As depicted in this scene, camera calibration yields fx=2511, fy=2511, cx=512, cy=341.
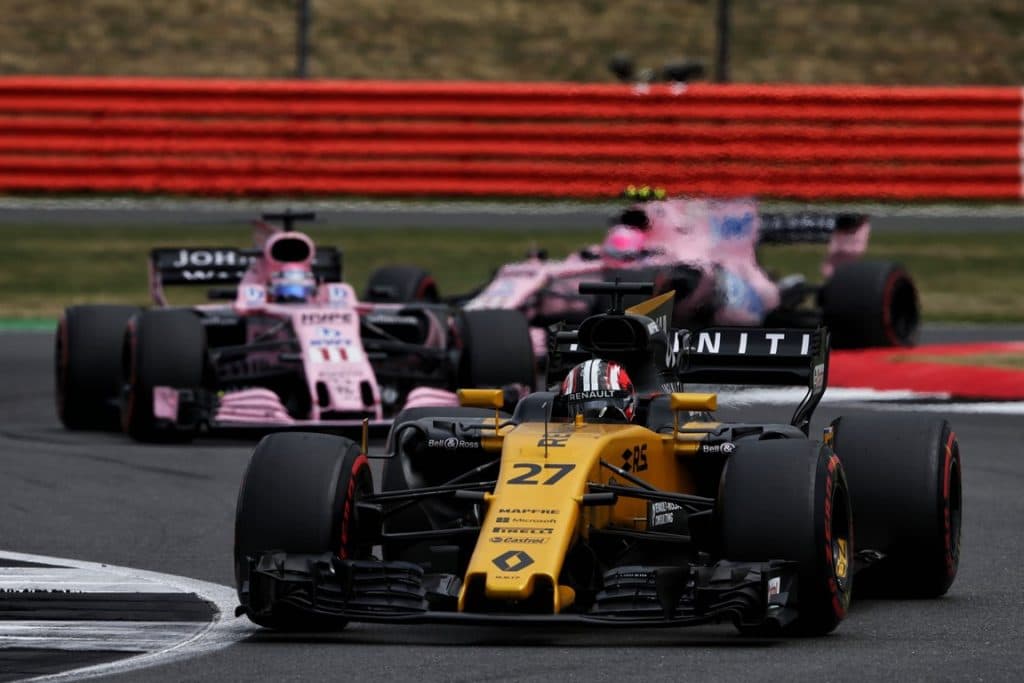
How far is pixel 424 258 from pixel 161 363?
1322 cm

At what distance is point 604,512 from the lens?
9.18 m

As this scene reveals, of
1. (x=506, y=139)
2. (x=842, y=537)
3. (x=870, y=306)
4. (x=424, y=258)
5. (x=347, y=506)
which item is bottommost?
(x=424, y=258)

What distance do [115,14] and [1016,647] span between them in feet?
120

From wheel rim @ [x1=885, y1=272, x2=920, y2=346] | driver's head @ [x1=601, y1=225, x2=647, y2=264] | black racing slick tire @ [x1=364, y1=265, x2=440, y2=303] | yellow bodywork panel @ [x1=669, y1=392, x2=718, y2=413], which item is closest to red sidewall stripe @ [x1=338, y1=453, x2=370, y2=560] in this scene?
yellow bodywork panel @ [x1=669, y1=392, x2=718, y2=413]

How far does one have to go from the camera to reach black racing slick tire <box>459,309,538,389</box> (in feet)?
54.0

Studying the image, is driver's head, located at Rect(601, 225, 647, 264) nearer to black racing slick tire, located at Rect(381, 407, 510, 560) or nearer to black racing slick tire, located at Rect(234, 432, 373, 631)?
black racing slick tire, located at Rect(381, 407, 510, 560)

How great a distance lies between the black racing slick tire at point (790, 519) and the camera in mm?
8719

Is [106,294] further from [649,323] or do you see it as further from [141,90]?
[649,323]

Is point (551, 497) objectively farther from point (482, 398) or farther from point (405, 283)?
point (405, 283)

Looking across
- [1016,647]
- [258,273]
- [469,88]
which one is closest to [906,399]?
[258,273]

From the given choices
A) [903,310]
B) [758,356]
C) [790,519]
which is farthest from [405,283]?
[790,519]

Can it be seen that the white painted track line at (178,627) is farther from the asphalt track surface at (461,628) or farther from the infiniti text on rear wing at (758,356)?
the infiniti text on rear wing at (758,356)

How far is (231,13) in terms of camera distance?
44.0m

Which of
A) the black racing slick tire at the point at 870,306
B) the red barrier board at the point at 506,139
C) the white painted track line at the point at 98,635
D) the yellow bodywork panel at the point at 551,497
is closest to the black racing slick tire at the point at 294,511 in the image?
the white painted track line at the point at 98,635
